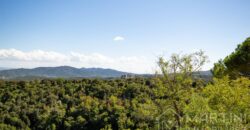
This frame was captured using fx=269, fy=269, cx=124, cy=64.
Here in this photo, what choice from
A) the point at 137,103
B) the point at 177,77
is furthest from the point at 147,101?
the point at 137,103

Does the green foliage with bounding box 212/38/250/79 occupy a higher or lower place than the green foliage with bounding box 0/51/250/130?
higher

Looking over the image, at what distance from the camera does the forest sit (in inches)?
519

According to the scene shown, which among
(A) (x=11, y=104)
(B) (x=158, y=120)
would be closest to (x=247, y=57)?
(B) (x=158, y=120)

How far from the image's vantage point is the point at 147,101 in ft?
59.3

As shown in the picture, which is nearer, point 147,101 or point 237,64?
point 147,101

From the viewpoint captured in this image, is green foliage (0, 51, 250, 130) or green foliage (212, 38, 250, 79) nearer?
green foliage (0, 51, 250, 130)

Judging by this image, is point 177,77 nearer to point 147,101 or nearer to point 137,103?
point 147,101

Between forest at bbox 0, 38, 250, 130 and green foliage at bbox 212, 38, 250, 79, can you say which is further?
green foliage at bbox 212, 38, 250, 79

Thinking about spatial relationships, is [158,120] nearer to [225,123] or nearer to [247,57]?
[225,123]

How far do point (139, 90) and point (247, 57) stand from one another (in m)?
43.4

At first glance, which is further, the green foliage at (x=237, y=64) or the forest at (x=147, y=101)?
the green foliage at (x=237, y=64)

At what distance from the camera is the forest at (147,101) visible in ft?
43.3

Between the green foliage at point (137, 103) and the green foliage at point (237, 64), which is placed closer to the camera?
the green foliage at point (137, 103)

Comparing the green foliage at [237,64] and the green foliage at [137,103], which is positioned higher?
the green foliage at [237,64]
